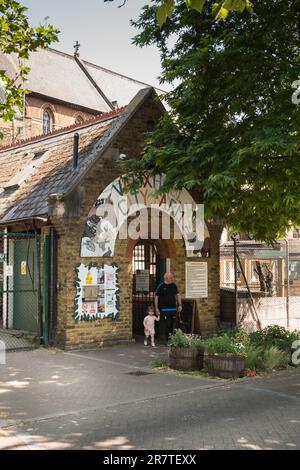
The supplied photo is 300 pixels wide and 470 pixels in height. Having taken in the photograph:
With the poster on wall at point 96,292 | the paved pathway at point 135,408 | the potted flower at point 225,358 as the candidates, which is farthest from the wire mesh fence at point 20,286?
the potted flower at point 225,358

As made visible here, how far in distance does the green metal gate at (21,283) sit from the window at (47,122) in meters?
28.3

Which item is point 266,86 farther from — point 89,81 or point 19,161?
point 89,81

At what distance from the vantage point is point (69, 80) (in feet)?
158

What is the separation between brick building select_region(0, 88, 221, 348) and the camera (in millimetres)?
13156

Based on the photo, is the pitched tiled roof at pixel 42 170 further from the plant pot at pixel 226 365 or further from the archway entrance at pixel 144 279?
the plant pot at pixel 226 365

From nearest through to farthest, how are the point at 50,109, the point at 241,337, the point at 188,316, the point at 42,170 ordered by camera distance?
the point at 241,337 → the point at 188,316 → the point at 42,170 → the point at 50,109

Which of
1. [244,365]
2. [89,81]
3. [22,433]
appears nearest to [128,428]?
[22,433]

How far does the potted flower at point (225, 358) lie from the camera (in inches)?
396

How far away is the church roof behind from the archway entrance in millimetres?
26584

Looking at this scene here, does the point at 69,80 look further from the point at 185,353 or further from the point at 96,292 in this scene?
the point at 185,353

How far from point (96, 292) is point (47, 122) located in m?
32.4

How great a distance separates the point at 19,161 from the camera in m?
18.9

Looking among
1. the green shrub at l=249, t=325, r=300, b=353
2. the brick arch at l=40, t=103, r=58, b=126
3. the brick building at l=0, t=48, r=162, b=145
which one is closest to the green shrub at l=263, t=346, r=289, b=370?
the green shrub at l=249, t=325, r=300, b=353

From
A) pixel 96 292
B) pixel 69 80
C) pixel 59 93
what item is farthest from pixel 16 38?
pixel 69 80
